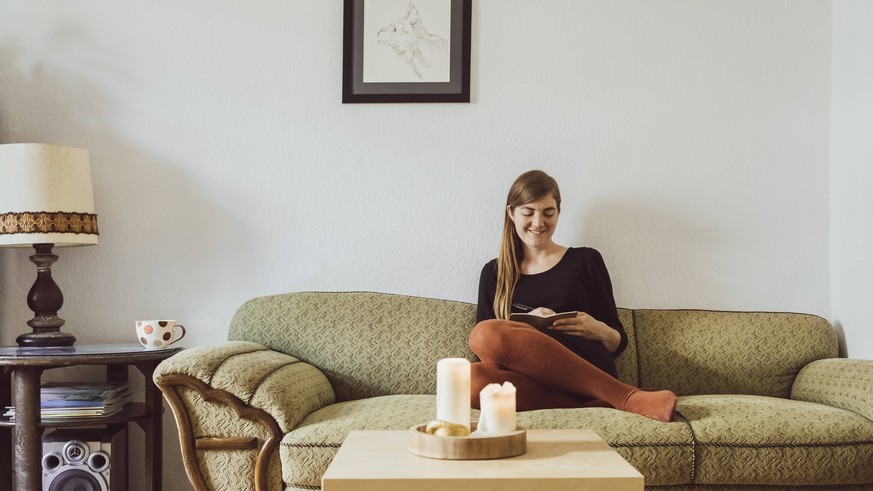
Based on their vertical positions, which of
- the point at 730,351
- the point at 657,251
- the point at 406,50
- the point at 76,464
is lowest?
the point at 76,464

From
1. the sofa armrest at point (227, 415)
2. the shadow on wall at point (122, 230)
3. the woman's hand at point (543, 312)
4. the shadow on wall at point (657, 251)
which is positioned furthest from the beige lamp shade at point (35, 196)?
the shadow on wall at point (657, 251)

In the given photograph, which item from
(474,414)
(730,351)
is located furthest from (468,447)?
(730,351)

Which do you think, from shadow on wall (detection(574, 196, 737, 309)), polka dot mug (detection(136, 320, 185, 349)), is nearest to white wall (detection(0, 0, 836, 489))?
shadow on wall (detection(574, 196, 737, 309))

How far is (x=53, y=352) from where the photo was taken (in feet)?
8.13

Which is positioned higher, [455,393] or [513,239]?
[513,239]

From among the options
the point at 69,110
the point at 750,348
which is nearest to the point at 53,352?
the point at 69,110

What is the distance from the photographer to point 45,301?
2.74m

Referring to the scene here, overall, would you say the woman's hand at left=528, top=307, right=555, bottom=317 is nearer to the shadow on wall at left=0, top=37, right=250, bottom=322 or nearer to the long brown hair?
the long brown hair

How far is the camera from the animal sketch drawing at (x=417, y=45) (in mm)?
2936

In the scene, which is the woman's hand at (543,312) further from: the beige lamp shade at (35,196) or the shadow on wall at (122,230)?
the beige lamp shade at (35,196)

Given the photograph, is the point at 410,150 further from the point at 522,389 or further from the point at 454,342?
the point at 522,389

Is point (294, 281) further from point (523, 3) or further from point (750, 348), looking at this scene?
point (750, 348)

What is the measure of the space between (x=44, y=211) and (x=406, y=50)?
1.39 m

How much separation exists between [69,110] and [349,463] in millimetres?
2200
